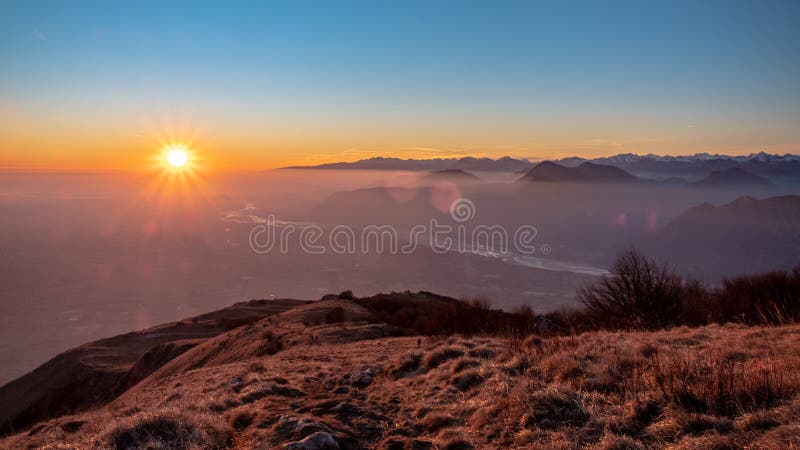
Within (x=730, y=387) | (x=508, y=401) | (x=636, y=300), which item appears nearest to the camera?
(x=730, y=387)

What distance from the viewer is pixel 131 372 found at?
1106 inches

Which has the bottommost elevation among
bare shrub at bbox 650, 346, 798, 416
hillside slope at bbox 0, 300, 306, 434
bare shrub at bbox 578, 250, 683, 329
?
hillside slope at bbox 0, 300, 306, 434

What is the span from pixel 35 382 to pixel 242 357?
2889 cm

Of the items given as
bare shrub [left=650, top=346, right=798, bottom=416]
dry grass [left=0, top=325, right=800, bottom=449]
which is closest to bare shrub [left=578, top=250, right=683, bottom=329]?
dry grass [left=0, top=325, right=800, bottom=449]

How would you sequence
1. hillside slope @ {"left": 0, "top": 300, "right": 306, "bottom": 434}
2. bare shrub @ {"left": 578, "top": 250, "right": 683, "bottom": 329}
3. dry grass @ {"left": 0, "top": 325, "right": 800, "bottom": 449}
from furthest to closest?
hillside slope @ {"left": 0, "top": 300, "right": 306, "bottom": 434} < bare shrub @ {"left": 578, "top": 250, "right": 683, "bottom": 329} < dry grass @ {"left": 0, "top": 325, "right": 800, "bottom": 449}

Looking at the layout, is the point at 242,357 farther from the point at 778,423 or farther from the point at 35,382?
the point at 35,382

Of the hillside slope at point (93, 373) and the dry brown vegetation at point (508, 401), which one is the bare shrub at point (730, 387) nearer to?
the dry brown vegetation at point (508, 401)

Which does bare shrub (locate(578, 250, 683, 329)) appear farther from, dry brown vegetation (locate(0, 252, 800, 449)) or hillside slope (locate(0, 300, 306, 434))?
hillside slope (locate(0, 300, 306, 434))

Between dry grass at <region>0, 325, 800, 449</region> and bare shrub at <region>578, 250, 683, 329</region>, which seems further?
bare shrub at <region>578, 250, 683, 329</region>

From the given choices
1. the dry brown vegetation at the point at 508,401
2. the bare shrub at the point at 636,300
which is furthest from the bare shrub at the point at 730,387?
the bare shrub at the point at 636,300

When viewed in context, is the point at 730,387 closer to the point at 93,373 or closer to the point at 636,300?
the point at 636,300

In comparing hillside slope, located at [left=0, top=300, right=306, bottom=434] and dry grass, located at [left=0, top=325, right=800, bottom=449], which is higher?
dry grass, located at [left=0, top=325, right=800, bottom=449]

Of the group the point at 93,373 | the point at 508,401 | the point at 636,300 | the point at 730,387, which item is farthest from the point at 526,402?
the point at 93,373

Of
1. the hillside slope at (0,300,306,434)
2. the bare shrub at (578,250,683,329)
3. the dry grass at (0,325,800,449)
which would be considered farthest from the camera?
the hillside slope at (0,300,306,434)
